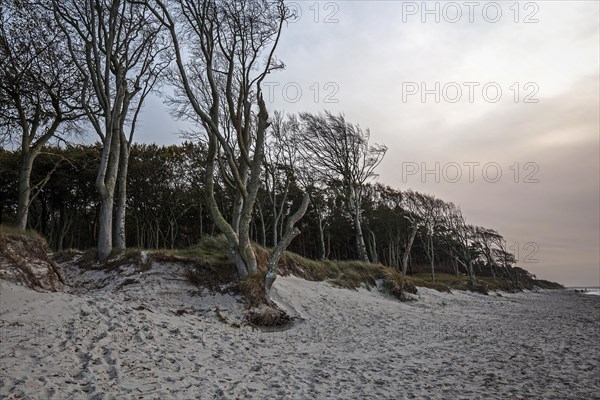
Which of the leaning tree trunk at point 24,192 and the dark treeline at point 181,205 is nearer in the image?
the leaning tree trunk at point 24,192

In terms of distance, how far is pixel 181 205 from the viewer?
117ft

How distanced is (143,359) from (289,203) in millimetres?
33979

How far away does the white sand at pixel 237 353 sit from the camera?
5.51 metres

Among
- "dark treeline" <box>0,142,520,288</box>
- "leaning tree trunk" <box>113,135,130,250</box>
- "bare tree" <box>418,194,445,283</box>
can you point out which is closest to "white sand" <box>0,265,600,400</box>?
"leaning tree trunk" <box>113,135,130,250</box>

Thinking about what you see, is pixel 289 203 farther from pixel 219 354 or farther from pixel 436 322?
pixel 219 354

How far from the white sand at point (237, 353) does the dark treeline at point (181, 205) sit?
10232 millimetres

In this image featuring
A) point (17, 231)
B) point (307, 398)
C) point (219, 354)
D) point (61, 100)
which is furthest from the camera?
point (61, 100)

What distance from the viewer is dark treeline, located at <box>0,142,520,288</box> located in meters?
28.9

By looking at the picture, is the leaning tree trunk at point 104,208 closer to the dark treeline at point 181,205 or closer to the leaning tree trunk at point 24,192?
the leaning tree trunk at point 24,192

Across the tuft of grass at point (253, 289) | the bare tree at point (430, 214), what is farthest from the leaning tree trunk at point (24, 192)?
the bare tree at point (430, 214)

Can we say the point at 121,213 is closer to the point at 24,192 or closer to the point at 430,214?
the point at 24,192

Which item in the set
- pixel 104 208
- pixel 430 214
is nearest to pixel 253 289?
pixel 104 208

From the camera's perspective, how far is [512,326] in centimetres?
1301

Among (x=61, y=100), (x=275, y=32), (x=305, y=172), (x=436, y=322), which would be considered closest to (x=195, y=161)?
(x=305, y=172)
